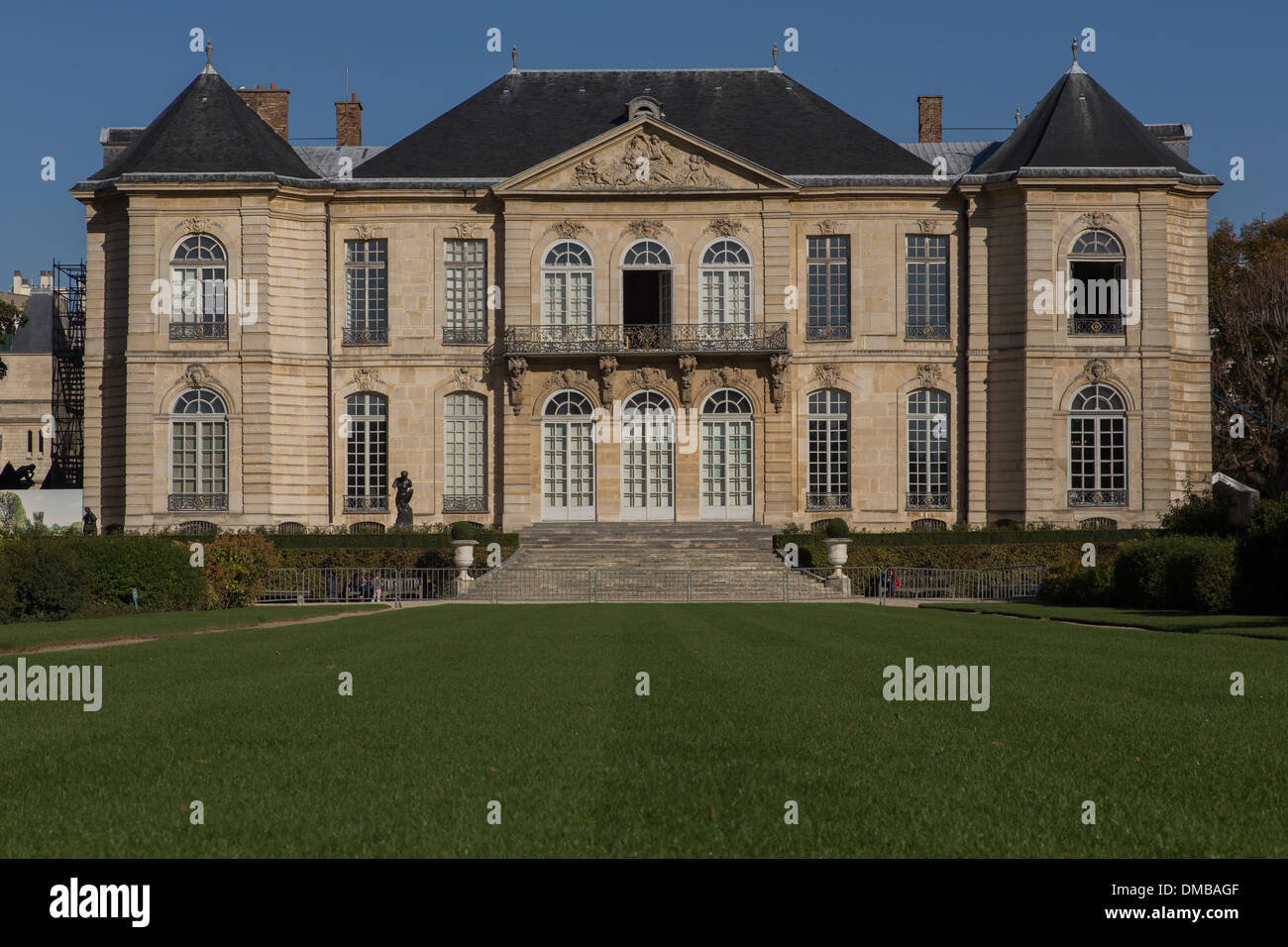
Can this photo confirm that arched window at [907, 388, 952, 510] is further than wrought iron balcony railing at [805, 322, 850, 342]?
No

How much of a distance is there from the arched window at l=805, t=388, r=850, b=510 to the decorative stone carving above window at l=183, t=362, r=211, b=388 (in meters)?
19.6

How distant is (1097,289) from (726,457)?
13.2 metres

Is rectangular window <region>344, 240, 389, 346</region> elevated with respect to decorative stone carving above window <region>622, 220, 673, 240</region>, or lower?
lower

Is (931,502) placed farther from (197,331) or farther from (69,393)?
(69,393)

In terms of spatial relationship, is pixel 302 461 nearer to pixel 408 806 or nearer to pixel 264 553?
pixel 264 553

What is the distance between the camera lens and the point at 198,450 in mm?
42594

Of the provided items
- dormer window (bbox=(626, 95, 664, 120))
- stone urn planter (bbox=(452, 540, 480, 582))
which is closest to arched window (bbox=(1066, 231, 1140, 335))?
dormer window (bbox=(626, 95, 664, 120))

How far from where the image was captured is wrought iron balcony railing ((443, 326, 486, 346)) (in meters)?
44.3

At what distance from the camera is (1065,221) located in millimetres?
42562

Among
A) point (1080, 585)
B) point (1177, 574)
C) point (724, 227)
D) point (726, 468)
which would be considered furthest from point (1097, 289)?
point (1177, 574)

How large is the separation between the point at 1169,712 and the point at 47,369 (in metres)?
89.5

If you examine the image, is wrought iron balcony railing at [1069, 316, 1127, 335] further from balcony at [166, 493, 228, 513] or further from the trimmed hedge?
balcony at [166, 493, 228, 513]

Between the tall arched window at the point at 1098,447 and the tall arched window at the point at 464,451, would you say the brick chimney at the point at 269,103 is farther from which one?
the tall arched window at the point at 1098,447
